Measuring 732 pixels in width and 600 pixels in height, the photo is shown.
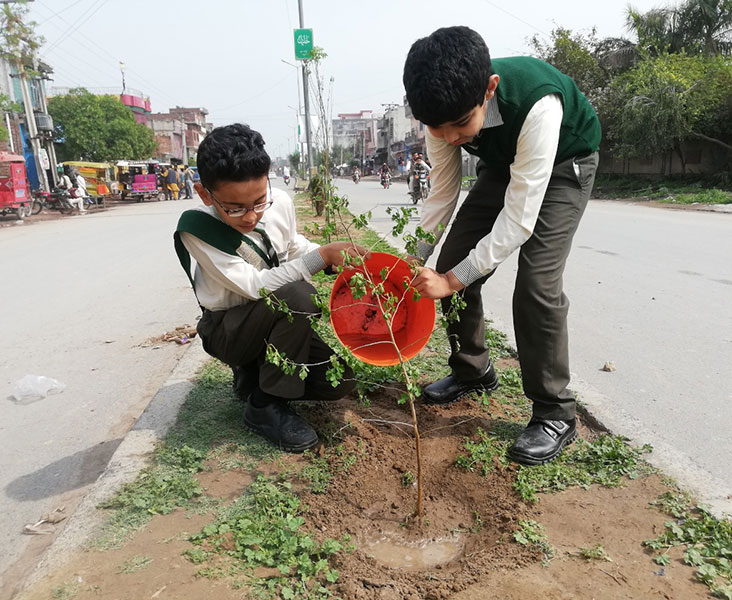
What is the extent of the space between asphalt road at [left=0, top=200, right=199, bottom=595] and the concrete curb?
0.24 m

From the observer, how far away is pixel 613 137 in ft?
69.6

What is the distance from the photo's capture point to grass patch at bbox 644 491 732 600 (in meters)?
1.60

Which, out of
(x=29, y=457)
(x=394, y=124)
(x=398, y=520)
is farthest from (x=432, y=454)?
(x=394, y=124)

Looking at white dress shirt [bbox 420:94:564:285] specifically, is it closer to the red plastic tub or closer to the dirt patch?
the red plastic tub

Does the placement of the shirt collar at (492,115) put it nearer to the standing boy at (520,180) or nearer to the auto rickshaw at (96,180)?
the standing boy at (520,180)

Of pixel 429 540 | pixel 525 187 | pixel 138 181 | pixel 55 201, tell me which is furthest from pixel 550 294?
Result: pixel 138 181

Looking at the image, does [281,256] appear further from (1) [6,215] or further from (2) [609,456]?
(1) [6,215]

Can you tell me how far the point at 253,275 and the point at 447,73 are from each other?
3.56ft

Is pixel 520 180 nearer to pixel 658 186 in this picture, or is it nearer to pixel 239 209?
pixel 239 209

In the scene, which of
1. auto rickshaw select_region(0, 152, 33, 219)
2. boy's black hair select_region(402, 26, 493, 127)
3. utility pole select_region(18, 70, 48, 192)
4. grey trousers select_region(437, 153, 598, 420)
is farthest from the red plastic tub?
utility pole select_region(18, 70, 48, 192)

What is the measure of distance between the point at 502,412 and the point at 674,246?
613 cm

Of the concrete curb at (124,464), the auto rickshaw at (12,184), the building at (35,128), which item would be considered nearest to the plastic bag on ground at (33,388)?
the concrete curb at (124,464)

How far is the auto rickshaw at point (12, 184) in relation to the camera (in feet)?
54.5

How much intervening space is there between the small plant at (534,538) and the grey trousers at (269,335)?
971 millimetres
